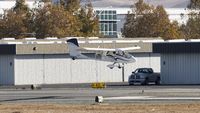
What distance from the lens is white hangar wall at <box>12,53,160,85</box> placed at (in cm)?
8675

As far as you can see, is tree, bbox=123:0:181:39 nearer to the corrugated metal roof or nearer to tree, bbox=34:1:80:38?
tree, bbox=34:1:80:38

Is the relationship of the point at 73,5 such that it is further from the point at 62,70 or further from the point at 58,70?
the point at 58,70

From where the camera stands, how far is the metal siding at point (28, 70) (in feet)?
283

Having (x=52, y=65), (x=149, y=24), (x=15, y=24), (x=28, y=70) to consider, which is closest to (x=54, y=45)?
(x=52, y=65)

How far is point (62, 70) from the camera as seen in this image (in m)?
87.5

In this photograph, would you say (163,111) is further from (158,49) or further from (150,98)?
(158,49)

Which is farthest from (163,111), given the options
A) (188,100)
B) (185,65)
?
(185,65)

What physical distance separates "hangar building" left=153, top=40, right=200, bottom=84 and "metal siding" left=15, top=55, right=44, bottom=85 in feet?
48.0

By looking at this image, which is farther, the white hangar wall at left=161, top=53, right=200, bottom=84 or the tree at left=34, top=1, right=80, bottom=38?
the tree at left=34, top=1, right=80, bottom=38

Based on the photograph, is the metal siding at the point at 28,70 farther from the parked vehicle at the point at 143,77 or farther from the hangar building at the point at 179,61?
the hangar building at the point at 179,61

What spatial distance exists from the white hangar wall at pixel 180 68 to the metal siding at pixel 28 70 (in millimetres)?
14632

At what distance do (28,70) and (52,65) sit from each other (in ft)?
8.83

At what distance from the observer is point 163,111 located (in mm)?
37062

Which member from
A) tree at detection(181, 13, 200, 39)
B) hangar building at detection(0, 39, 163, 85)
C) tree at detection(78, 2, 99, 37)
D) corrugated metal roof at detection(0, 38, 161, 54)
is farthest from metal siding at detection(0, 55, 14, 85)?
tree at detection(181, 13, 200, 39)
